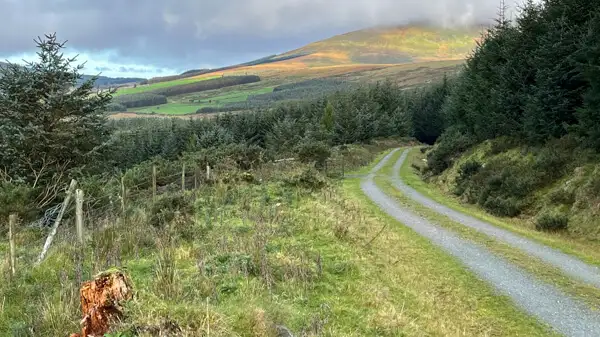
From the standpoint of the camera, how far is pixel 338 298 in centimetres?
796

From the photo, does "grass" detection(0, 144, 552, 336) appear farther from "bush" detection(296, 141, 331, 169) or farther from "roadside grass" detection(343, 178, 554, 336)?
"bush" detection(296, 141, 331, 169)

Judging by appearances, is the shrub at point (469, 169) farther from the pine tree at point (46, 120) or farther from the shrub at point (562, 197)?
the pine tree at point (46, 120)

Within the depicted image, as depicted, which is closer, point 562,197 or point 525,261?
point 525,261

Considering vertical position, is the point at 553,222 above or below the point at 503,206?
above

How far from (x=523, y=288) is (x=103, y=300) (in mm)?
9656

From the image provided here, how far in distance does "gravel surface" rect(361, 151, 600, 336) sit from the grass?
43cm

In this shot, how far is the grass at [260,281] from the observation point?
571cm

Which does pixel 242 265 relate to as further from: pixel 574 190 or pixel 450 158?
pixel 450 158

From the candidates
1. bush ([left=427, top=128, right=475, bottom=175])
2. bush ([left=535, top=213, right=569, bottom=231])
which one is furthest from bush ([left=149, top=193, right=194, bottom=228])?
bush ([left=427, top=128, right=475, bottom=175])

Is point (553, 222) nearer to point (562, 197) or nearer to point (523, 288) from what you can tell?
point (562, 197)

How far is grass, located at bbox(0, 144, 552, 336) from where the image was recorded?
5715 millimetres

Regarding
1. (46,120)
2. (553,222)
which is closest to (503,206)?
(553,222)

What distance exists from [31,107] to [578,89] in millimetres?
28075

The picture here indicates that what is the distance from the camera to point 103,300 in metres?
4.99
